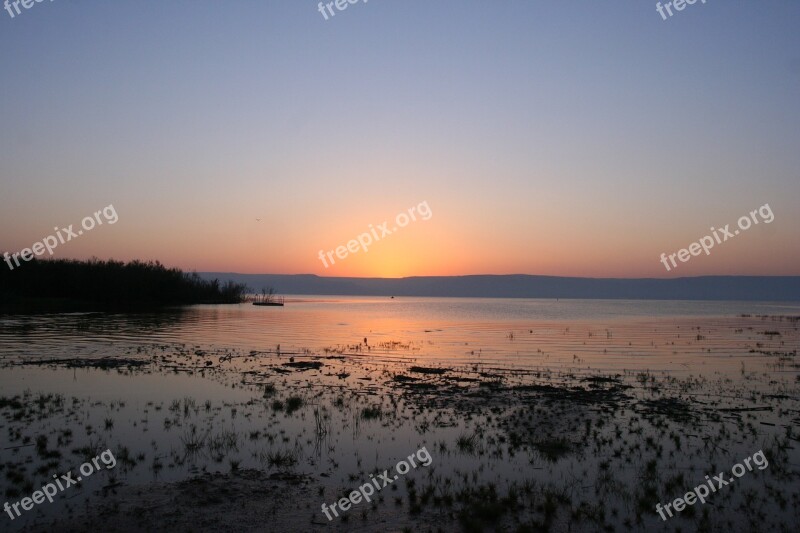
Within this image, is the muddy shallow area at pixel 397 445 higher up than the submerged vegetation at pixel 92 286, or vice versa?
the submerged vegetation at pixel 92 286

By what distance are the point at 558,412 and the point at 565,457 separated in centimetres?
517

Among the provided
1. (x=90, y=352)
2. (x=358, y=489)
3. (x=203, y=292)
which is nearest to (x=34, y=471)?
(x=358, y=489)

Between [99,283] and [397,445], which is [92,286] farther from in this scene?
[397,445]

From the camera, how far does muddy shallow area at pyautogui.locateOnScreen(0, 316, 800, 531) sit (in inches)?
402

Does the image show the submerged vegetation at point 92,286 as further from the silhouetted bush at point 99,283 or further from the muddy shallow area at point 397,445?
the muddy shallow area at point 397,445

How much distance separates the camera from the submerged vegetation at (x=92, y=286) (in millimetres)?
106625

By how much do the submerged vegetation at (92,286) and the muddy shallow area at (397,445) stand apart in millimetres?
87751

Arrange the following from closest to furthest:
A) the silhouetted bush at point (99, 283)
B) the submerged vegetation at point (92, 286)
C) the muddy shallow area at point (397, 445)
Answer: the muddy shallow area at point (397, 445), the submerged vegetation at point (92, 286), the silhouetted bush at point (99, 283)

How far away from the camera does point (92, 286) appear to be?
119875 mm

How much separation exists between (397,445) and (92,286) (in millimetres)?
125031

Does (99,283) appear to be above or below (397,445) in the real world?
above

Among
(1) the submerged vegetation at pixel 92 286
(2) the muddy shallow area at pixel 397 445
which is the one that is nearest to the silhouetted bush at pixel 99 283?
(1) the submerged vegetation at pixel 92 286

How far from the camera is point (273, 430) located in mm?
15992

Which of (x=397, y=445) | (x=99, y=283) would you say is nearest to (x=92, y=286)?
(x=99, y=283)
